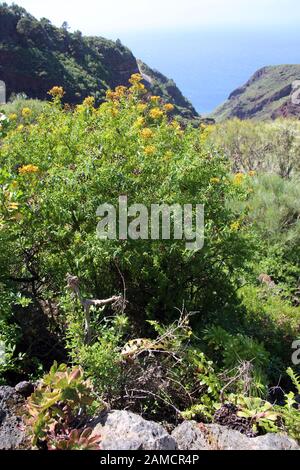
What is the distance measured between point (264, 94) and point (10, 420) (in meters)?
97.0

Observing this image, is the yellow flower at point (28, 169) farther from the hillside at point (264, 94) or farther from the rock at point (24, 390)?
the hillside at point (264, 94)

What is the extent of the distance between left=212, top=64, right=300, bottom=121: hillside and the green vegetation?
71.5m

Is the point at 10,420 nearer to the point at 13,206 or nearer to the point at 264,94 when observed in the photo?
the point at 13,206

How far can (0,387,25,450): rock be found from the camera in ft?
7.52

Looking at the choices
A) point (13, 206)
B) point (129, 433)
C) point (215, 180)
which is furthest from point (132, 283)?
point (129, 433)

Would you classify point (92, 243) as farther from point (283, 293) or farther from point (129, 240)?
point (283, 293)

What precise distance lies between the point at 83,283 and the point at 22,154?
1543mm

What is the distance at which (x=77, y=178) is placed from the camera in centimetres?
409

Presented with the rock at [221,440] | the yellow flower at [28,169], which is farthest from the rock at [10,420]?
the yellow flower at [28,169]

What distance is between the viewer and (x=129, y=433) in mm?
2182

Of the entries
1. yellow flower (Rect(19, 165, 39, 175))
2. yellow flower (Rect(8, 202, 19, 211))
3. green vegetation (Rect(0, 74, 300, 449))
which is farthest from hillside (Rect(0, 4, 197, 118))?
yellow flower (Rect(8, 202, 19, 211))

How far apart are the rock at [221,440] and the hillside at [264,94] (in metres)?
74.0

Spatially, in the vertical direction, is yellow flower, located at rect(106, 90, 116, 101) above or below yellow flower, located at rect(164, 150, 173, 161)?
above

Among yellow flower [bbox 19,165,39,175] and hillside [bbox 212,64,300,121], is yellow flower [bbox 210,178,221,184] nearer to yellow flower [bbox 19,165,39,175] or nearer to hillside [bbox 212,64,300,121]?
yellow flower [bbox 19,165,39,175]
